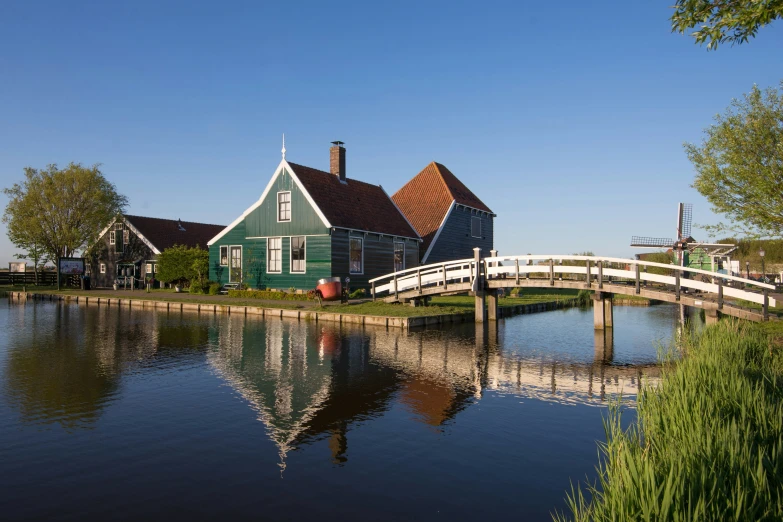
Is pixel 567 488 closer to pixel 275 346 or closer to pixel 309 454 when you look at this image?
pixel 309 454

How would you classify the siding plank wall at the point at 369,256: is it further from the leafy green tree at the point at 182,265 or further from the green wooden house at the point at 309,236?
the leafy green tree at the point at 182,265

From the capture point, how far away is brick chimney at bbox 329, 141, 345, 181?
112ft

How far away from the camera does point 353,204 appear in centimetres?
3306

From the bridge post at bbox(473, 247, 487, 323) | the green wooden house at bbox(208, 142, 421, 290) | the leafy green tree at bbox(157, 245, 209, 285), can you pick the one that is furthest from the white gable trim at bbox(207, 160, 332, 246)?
the bridge post at bbox(473, 247, 487, 323)

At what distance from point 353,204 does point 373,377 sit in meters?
21.6

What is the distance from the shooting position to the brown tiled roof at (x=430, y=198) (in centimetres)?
3872

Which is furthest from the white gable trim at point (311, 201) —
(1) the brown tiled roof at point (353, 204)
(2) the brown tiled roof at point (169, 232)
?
(2) the brown tiled roof at point (169, 232)

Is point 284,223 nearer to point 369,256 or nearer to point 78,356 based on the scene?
point 369,256

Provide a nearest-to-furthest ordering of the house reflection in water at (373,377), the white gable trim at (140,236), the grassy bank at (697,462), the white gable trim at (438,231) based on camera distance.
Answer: the grassy bank at (697,462) < the house reflection in water at (373,377) < the white gable trim at (438,231) < the white gable trim at (140,236)

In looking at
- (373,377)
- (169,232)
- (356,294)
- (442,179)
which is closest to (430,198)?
(442,179)

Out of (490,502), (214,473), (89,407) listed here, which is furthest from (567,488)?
(89,407)

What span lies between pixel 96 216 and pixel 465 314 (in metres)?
39.3

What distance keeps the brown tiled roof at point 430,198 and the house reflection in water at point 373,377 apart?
2007 centimetres

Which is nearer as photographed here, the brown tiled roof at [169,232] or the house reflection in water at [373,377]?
the house reflection in water at [373,377]
